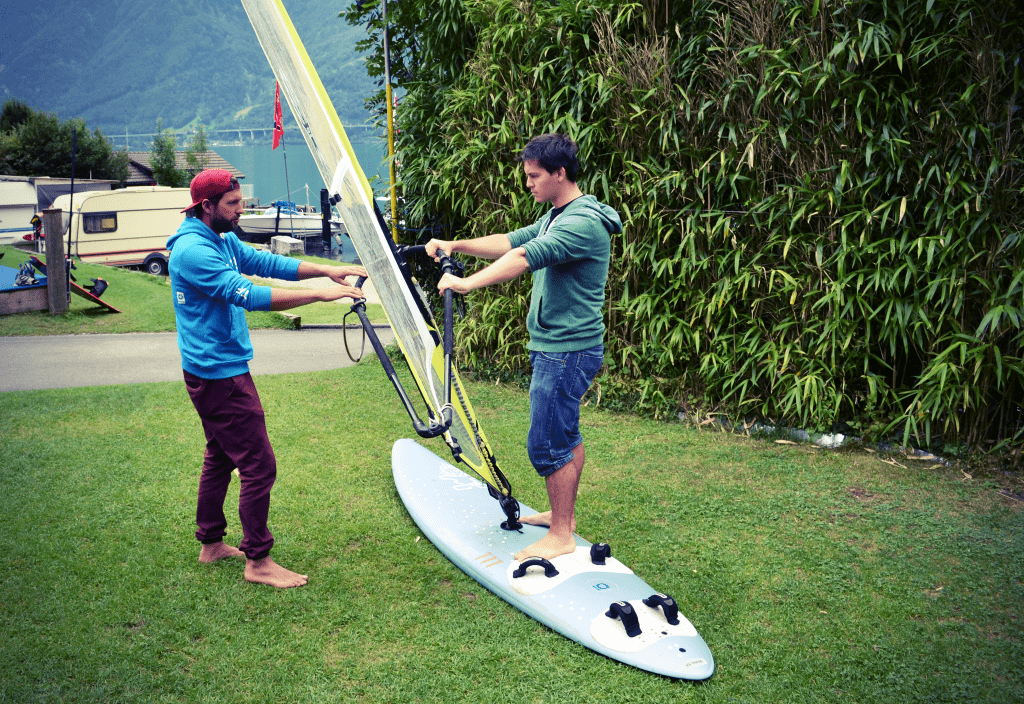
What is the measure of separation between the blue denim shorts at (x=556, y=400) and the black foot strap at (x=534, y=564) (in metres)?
0.32

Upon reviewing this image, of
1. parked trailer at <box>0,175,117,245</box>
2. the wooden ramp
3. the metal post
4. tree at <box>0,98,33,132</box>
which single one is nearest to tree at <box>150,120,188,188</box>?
tree at <box>0,98,33,132</box>

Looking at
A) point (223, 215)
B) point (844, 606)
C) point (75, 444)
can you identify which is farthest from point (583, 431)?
point (75, 444)

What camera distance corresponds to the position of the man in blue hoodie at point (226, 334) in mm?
2223

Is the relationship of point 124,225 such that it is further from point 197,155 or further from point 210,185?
point 197,155

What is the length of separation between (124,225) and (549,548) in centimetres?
1840

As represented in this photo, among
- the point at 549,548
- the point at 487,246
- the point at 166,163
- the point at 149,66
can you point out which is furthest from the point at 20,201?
the point at 149,66

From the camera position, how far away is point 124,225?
17.5m

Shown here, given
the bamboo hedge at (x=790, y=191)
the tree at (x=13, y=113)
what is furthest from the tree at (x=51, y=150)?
the bamboo hedge at (x=790, y=191)

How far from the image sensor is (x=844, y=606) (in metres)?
2.42

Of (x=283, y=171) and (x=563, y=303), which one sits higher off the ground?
(x=283, y=171)

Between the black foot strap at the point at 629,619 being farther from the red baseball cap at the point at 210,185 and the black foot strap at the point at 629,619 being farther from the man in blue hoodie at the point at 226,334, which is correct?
the red baseball cap at the point at 210,185

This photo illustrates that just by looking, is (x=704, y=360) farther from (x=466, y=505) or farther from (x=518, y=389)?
(x=466, y=505)

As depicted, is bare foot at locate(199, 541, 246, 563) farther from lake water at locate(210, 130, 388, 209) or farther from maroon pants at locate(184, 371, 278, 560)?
lake water at locate(210, 130, 388, 209)

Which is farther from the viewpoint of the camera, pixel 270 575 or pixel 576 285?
pixel 270 575
